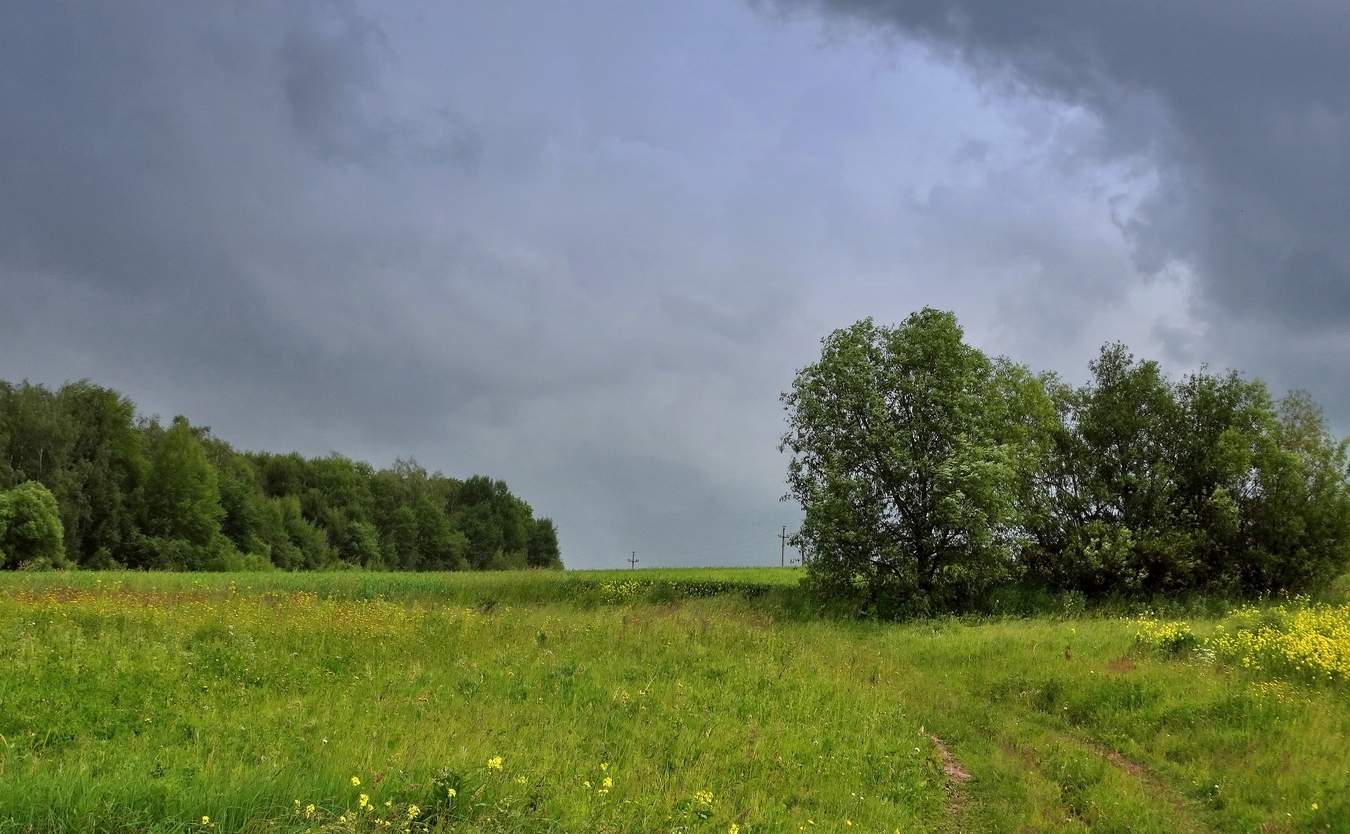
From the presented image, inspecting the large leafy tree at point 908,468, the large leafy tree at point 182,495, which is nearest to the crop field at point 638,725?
the large leafy tree at point 908,468

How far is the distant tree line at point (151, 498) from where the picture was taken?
62.4 meters

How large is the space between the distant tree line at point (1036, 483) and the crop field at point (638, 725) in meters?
9.12

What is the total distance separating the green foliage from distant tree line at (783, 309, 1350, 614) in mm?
55922

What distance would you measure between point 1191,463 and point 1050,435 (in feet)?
19.3

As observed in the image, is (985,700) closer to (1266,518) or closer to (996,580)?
(996,580)

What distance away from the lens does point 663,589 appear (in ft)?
117

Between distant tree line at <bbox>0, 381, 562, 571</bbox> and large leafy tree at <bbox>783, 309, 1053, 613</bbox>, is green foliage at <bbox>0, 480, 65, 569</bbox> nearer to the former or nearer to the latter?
distant tree line at <bbox>0, 381, 562, 571</bbox>

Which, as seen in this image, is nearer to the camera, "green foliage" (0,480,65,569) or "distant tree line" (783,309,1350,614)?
"distant tree line" (783,309,1350,614)

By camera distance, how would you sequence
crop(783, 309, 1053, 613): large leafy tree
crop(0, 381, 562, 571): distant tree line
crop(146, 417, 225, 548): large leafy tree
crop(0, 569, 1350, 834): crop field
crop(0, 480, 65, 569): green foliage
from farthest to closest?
crop(146, 417, 225, 548): large leafy tree, crop(0, 381, 562, 571): distant tree line, crop(0, 480, 65, 569): green foliage, crop(783, 309, 1053, 613): large leafy tree, crop(0, 569, 1350, 834): crop field

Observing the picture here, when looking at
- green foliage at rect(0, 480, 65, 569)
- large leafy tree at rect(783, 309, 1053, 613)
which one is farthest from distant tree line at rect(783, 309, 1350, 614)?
green foliage at rect(0, 480, 65, 569)

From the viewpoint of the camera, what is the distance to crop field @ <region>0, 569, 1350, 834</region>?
767cm

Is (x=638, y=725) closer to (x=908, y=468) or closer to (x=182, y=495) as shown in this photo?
(x=908, y=468)

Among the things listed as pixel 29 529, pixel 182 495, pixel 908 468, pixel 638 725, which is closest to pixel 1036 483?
pixel 908 468

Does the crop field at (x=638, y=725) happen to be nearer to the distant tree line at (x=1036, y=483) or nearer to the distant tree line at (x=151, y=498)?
the distant tree line at (x=1036, y=483)
